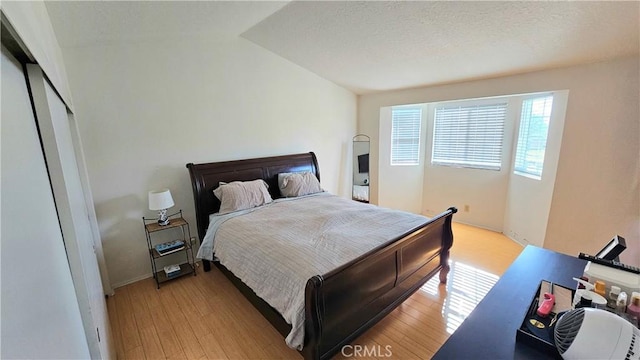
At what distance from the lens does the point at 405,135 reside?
475cm

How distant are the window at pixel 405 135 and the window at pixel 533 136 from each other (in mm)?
1506

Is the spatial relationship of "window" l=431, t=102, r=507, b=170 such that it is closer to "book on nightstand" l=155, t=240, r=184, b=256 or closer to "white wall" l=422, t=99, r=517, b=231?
"white wall" l=422, t=99, r=517, b=231

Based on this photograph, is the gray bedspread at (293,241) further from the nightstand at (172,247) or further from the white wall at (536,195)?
the white wall at (536,195)

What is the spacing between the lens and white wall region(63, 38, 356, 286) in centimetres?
252

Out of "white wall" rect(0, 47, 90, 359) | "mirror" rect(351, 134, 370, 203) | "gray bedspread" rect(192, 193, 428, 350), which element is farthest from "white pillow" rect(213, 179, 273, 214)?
"mirror" rect(351, 134, 370, 203)

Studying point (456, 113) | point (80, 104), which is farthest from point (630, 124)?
point (80, 104)

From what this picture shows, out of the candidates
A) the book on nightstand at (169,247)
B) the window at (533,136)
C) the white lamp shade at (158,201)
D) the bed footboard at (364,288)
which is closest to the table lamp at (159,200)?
the white lamp shade at (158,201)

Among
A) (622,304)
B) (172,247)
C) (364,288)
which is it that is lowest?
(172,247)

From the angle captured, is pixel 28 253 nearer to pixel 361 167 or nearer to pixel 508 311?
pixel 508 311

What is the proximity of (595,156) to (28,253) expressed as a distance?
405 centimetres

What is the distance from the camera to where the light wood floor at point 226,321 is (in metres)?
1.96

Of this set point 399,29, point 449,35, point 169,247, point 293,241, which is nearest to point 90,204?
point 169,247

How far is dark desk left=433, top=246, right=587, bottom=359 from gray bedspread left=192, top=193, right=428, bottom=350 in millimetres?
840

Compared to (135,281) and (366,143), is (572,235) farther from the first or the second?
(135,281)
